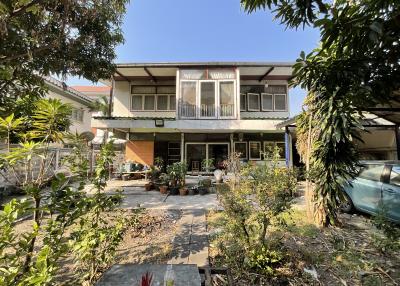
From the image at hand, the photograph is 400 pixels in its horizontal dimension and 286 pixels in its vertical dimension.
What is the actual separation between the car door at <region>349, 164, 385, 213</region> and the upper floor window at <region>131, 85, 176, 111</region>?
40.4 ft

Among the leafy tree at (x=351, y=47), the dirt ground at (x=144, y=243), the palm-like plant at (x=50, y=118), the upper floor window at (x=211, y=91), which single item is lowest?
the dirt ground at (x=144, y=243)

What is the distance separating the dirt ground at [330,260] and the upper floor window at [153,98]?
42.9 feet

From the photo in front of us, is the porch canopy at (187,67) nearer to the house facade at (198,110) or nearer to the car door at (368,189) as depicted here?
the house facade at (198,110)

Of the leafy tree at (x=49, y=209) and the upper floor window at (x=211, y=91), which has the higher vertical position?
the upper floor window at (x=211, y=91)

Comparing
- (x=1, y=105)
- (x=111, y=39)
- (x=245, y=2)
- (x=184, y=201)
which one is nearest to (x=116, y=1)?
(x=111, y=39)

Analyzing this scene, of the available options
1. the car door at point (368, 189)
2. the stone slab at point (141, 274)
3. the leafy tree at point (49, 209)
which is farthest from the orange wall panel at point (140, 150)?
the stone slab at point (141, 274)

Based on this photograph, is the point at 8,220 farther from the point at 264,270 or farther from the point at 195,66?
the point at 195,66

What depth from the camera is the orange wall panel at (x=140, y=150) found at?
16.2 m

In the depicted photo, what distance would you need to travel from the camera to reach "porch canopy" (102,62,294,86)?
557 inches

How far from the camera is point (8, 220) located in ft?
6.48

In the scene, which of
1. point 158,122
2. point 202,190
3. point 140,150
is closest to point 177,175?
point 202,190

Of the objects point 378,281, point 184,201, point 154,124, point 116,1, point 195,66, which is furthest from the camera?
point 195,66

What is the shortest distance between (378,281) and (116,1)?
7775 mm

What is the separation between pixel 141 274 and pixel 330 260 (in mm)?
3224
